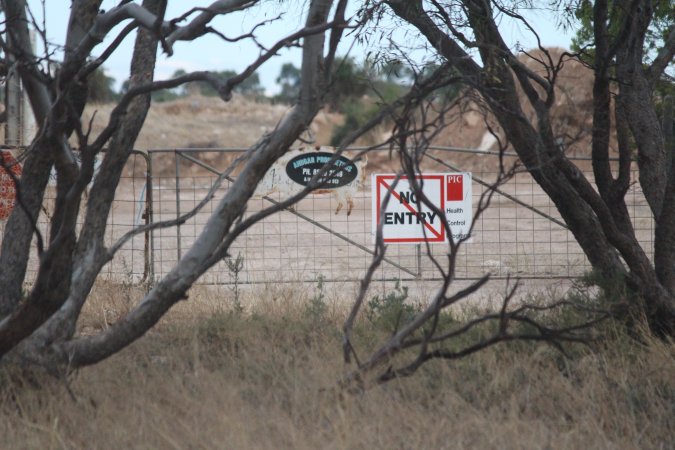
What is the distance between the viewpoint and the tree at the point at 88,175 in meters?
4.29

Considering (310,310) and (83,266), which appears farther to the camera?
(310,310)

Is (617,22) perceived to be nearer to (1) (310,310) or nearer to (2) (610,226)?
(2) (610,226)

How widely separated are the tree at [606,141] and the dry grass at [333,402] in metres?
0.56

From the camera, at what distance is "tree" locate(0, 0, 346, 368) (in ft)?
14.1

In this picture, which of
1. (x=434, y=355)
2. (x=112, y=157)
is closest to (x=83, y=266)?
(x=112, y=157)

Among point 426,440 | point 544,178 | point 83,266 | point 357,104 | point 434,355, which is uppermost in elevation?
point 357,104

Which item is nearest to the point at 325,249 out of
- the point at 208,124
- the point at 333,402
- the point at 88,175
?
the point at 333,402

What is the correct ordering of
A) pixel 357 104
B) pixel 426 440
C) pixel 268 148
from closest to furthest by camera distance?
pixel 426 440 → pixel 268 148 → pixel 357 104

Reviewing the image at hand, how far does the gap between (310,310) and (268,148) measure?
2735 mm

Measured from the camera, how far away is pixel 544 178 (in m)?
6.57

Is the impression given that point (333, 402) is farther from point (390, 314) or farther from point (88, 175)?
point (390, 314)

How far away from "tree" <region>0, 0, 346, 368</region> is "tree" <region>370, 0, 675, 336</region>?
6.21 ft

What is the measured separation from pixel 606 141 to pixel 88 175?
4.08m

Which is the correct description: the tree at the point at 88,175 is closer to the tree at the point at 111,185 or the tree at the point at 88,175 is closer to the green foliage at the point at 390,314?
the tree at the point at 111,185
